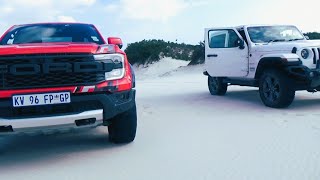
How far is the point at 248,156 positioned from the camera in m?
3.92

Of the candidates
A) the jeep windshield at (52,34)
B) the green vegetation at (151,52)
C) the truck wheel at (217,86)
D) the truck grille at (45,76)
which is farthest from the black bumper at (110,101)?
the green vegetation at (151,52)

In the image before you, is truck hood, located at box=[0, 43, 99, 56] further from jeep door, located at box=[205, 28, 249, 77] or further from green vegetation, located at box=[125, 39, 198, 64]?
green vegetation, located at box=[125, 39, 198, 64]

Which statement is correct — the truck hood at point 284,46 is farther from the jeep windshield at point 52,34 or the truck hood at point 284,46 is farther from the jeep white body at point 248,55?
the jeep windshield at point 52,34

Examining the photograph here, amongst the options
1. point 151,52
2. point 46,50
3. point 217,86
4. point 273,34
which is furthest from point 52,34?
point 151,52

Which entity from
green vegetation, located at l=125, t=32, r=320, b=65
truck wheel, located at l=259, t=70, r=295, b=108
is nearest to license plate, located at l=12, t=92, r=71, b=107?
truck wheel, located at l=259, t=70, r=295, b=108

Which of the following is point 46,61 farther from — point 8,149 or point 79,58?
point 8,149

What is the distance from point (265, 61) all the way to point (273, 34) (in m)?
1.10

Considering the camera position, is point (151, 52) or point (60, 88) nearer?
point (60, 88)

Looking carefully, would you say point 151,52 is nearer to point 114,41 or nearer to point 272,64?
point 272,64

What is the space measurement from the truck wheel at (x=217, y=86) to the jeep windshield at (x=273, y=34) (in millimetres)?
1647

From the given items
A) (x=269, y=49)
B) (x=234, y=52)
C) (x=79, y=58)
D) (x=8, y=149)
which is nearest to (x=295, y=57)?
(x=269, y=49)

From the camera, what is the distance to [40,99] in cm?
385

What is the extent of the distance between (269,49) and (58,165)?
15.9ft

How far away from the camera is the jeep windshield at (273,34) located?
26.3 feet
